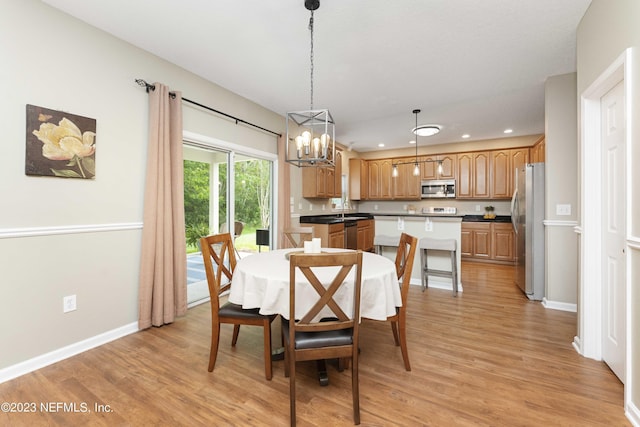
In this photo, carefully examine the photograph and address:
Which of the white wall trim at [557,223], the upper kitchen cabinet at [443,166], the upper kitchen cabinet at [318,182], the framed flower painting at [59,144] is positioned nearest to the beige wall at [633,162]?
the white wall trim at [557,223]

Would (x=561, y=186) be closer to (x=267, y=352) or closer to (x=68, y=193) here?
(x=267, y=352)

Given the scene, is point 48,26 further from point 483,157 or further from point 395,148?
point 483,157

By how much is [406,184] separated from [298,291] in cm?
591

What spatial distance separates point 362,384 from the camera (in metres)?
1.87

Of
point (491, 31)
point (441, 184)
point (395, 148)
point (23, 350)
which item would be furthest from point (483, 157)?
point (23, 350)

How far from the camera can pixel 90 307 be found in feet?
7.82

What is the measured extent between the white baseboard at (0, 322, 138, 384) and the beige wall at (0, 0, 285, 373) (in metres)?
0.03

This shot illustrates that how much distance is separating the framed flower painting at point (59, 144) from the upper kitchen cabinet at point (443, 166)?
6.07 m

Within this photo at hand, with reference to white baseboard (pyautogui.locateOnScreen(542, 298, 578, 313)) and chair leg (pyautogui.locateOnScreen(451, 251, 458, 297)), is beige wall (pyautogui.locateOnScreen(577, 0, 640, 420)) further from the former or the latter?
chair leg (pyautogui.locateOnScreen(451, 251, 458, 297))

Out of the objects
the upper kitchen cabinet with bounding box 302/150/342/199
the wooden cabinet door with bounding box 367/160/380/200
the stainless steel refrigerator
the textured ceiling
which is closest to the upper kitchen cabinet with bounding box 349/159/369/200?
the wooden cabinet door with bounding box 367/160/380/200

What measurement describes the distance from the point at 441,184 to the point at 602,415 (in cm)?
556

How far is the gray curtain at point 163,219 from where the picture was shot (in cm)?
268

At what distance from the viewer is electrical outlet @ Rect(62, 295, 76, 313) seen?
223 centimetres

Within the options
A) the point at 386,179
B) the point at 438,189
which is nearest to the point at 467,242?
the point at 438,189
